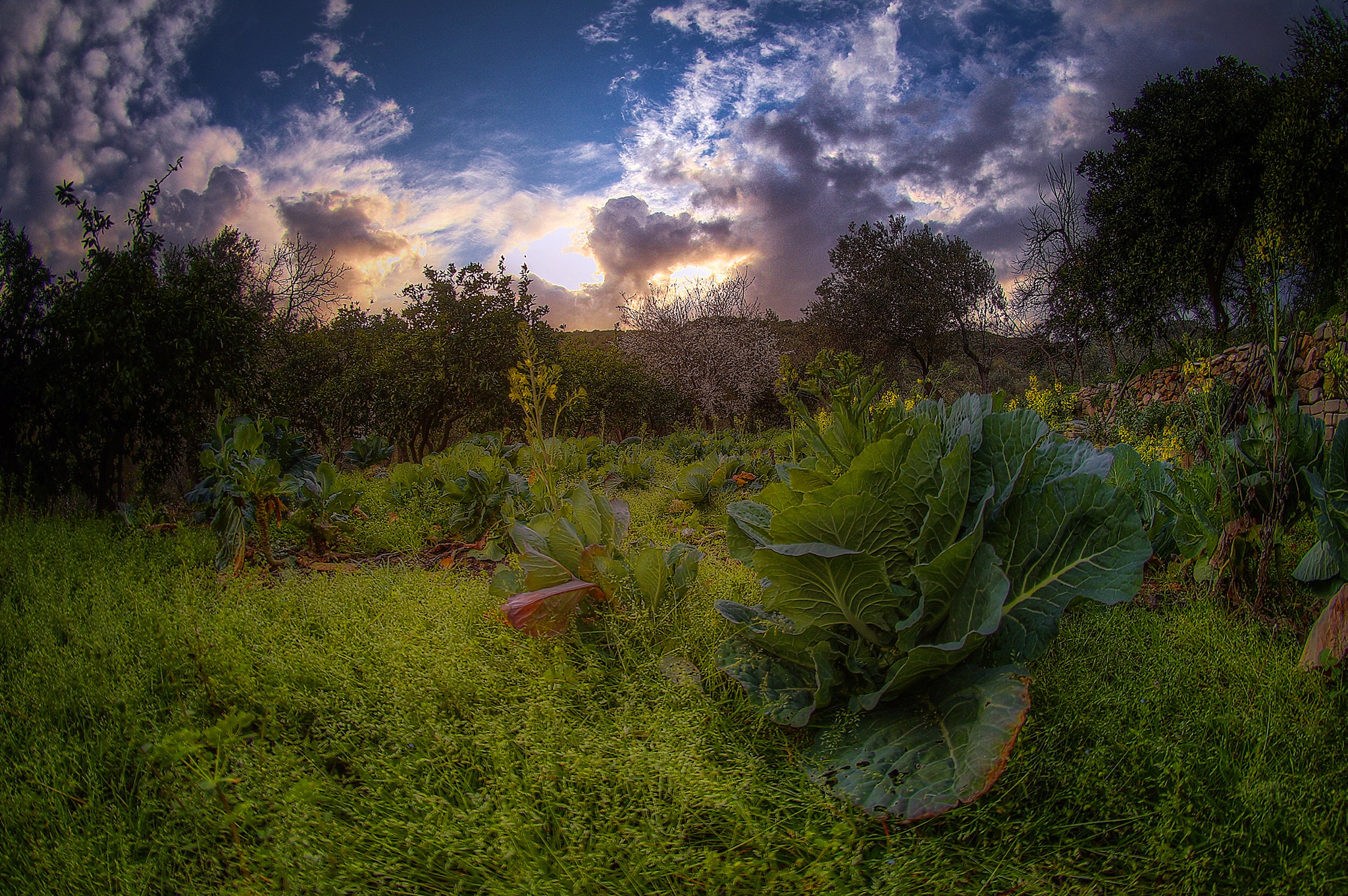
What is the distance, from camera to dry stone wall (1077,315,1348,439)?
229cm

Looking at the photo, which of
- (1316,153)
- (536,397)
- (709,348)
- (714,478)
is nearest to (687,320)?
(709,348)

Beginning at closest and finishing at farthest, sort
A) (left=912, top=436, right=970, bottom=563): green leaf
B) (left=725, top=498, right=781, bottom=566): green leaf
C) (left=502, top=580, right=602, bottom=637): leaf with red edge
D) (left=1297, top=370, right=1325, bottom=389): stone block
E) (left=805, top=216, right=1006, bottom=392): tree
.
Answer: (left=912, top=436, right=970, bottom=563): green leaf, (left=725, top=498, right=781, bottom=566): green leaf, (left=502, top=580, right=602, bottom=637): leaf with red edge, (left=1297, top=370, right=1325, bottom=389): stone block, (left=805, top=216, right=1006, bottom=392): tree

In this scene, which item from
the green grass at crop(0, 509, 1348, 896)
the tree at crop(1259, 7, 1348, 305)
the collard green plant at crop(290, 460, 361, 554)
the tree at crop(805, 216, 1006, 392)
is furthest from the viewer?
the tree at crop(805, 216, 1006, 392)

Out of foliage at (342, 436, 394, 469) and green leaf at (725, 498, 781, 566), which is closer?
green leaf at (725, 498, 781, 566)

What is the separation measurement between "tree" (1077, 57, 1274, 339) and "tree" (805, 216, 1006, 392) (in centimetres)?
714

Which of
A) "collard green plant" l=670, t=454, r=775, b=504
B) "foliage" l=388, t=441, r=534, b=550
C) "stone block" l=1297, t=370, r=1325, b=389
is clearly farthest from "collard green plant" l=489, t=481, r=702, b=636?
"stone block" l=1297, t=370, r=1325, b=389

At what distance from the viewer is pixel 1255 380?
7.34 ft

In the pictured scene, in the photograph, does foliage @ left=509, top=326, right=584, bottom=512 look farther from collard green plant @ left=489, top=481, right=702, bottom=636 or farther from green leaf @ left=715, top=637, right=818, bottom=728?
green leaf @ left=715, top=637, right=818, bottom=728

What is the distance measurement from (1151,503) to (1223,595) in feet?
1.41

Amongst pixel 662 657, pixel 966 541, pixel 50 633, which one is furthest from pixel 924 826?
pixel 50 633

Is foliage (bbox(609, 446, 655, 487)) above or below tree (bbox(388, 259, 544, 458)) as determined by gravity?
below

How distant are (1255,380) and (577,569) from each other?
8.84ft

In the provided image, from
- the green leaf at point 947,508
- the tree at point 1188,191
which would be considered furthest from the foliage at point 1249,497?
the tree at point 1188,191

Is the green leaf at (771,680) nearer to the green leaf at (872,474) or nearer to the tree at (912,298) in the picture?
the green leaf at (872,474)
